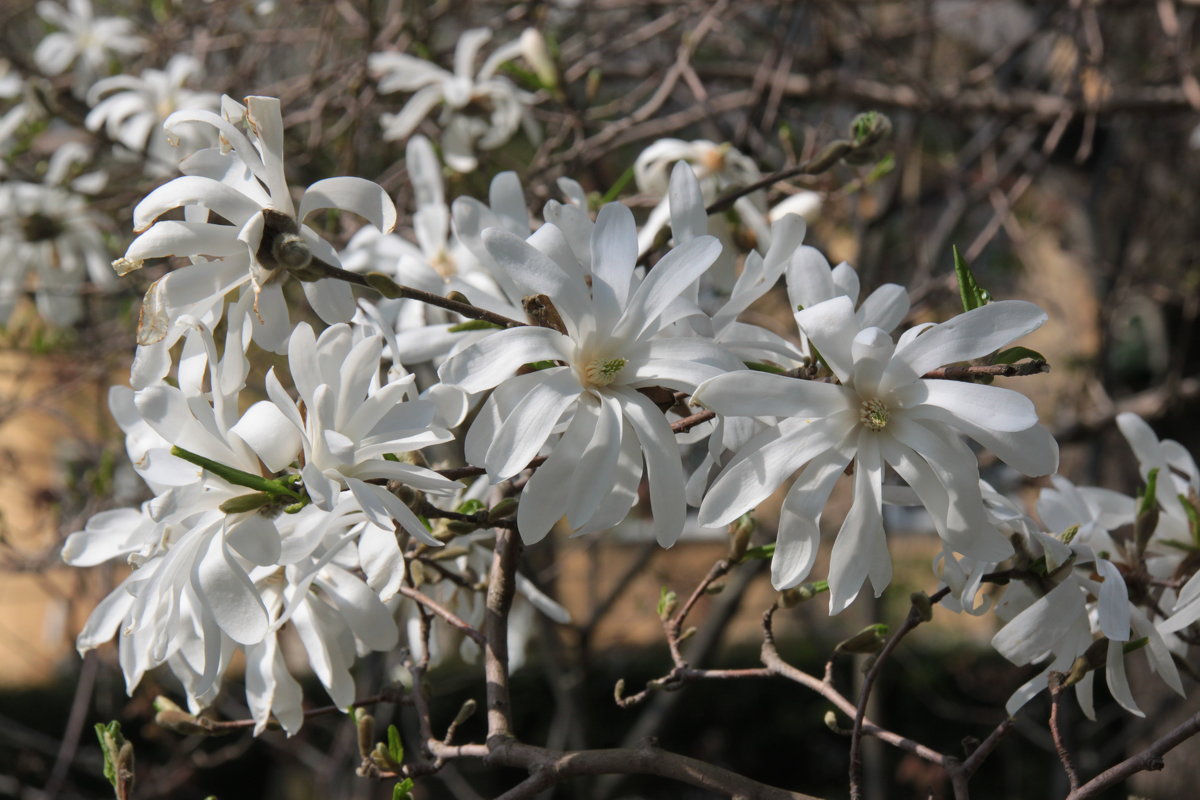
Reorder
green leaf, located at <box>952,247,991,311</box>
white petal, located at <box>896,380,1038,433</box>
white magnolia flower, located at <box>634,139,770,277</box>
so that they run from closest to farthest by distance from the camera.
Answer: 1. white petal, located at <box>896,380,1038,433</box>
2. green leaf, located at <box>952,247,991,311</box>
3. white magnolia flower, located at <box>634,139,770,277</box>

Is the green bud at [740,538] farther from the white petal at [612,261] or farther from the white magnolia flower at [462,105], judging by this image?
the white magnolia flower at [462,105]

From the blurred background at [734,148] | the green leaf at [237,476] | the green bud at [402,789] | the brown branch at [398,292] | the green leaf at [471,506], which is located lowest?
the blurred background at [734,148]

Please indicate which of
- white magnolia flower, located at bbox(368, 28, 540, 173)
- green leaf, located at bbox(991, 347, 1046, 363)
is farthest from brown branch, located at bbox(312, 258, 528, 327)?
white magnolia flower, located at bbox(368, 28, 540, 173)

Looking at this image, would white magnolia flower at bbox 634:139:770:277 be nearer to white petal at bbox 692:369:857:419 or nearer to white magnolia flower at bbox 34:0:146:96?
white petal at bbox 692:369:857:419

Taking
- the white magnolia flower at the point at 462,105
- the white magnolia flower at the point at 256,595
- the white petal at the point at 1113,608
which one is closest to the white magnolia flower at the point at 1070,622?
the white petal at the point at 1113,608

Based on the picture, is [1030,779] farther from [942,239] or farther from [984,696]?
[942,239]

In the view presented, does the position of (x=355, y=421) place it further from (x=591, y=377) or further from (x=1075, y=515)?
(x=1075, y=515)

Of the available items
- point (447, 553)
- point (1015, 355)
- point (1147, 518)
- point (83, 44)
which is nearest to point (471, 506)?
point (447, 553)
